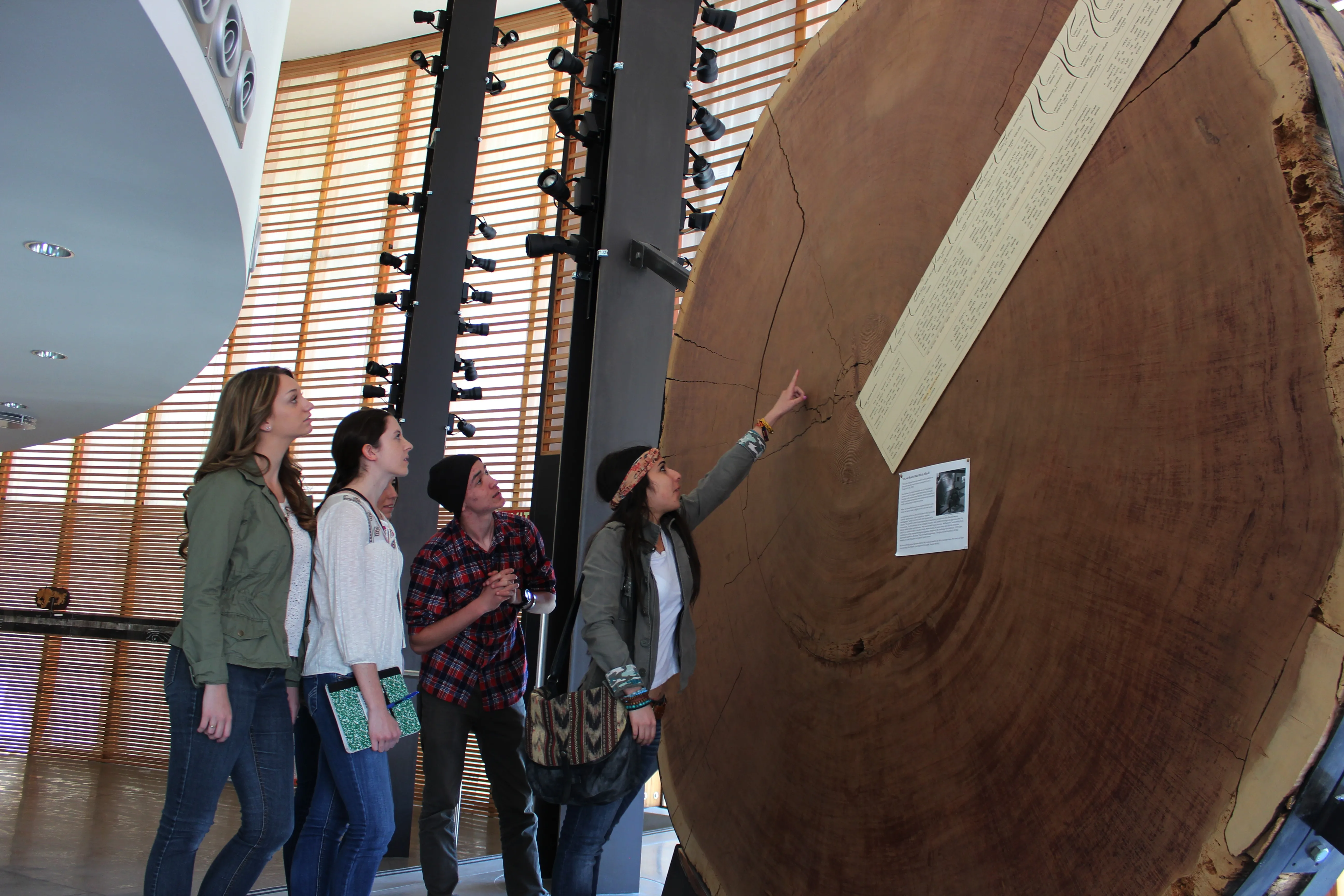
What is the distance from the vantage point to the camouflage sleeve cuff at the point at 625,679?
1.65m

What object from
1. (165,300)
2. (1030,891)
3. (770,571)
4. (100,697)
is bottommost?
(100,697)

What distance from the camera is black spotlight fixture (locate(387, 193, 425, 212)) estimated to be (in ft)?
16.7

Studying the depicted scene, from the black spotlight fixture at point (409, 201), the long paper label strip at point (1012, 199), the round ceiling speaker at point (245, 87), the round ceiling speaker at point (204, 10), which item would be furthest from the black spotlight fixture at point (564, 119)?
the long paper label strip at point (1012, 199)

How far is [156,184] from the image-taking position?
297 cm

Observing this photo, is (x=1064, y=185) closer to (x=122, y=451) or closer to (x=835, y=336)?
(x=835, y=336)

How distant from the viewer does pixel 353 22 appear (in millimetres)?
7852

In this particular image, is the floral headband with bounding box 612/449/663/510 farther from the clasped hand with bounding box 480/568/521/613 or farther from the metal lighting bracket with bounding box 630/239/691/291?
the metal lighting bracket with bounding box 630/239/691/291

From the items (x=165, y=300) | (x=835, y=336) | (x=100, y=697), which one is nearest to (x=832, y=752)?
(x=835, y=336)

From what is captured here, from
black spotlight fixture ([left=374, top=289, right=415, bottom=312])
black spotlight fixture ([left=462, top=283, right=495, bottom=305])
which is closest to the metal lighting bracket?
black spotlight fixture ([left=374, top=289, right=415, bottom=312])

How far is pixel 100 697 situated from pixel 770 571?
802 cm

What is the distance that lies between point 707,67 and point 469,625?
2520 millimetres

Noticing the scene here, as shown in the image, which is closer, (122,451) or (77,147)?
(77,147)

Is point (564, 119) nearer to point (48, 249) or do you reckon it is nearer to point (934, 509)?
point (48, 249)

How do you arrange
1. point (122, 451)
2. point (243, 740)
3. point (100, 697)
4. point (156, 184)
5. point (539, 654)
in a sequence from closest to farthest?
1. point (243, 740)
2. point (156, 184)
3. point (539, 654)
4. point (100, 697)
5. point (122, 451)
